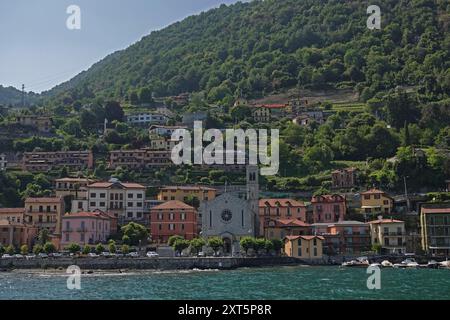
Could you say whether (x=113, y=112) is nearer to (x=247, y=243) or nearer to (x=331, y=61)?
(x=331, y=61)

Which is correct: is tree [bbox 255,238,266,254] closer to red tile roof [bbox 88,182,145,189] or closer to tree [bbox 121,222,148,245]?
tree [bbox 121,222,148,245]

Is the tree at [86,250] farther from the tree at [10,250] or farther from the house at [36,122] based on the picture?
the house at [36,122]

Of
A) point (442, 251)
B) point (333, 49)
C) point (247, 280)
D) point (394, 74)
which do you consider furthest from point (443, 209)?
point (333, 49)

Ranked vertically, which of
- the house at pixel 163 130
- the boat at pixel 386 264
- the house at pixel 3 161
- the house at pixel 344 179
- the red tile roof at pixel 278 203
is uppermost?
the house at pixel 163 130

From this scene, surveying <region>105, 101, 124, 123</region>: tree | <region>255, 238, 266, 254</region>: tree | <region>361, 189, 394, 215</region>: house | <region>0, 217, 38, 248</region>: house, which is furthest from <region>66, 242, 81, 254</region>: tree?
<region>105, 101, 124, 123</region>: tree

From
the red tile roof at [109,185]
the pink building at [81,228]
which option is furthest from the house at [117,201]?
the pink building at [81,228]

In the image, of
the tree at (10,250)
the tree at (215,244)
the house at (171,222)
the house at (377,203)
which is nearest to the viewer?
the tree at (10,250)

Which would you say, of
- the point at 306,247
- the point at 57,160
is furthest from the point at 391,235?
the point at 57,160
